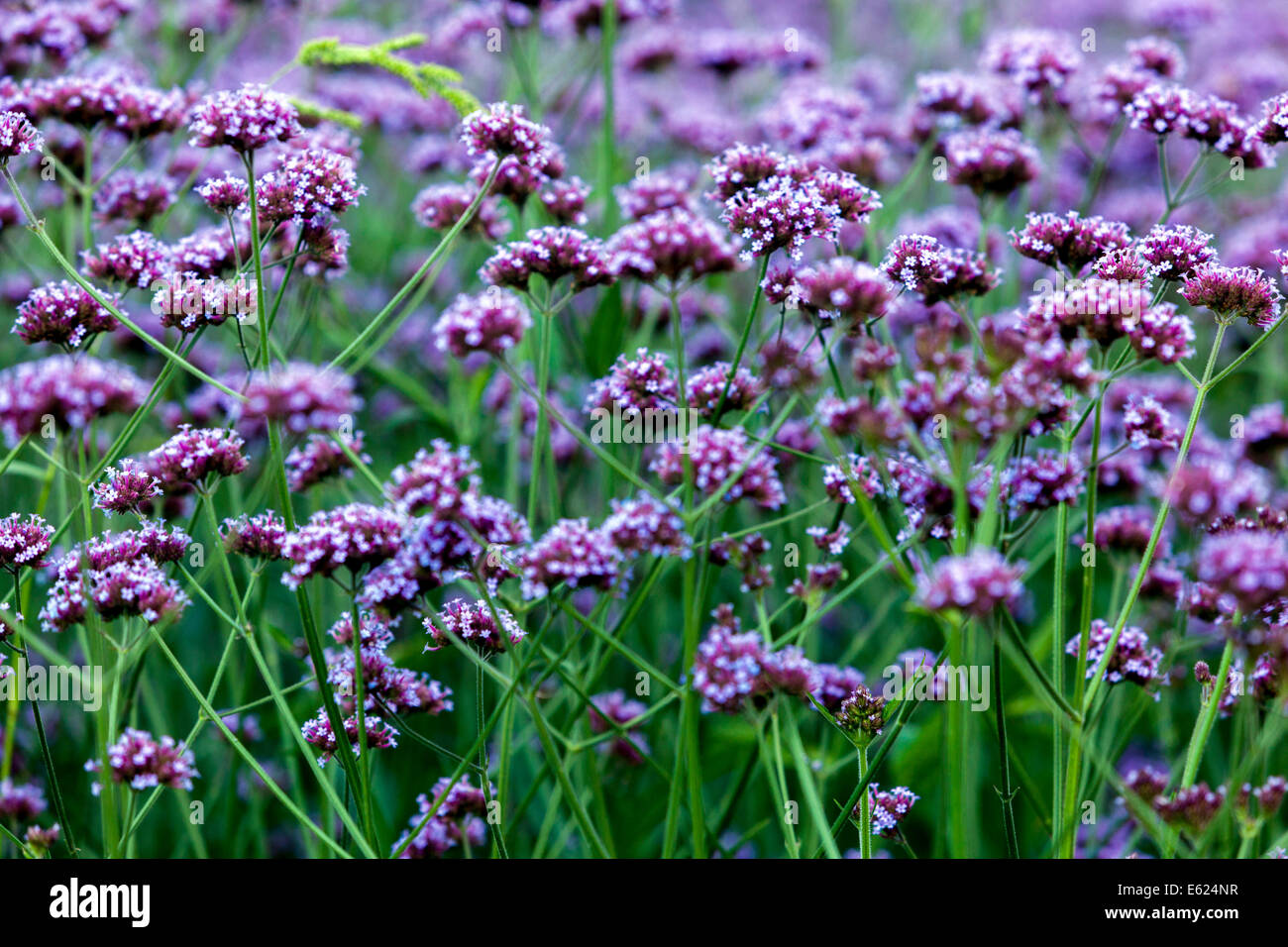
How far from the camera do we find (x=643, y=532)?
1.58 meters

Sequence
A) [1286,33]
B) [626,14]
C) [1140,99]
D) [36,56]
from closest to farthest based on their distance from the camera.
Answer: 1. [1140,99]
2. [36,56]
3. [626,14]
4. [1286,33]

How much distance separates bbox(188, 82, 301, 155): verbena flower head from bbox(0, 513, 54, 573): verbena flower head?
27.7 inches

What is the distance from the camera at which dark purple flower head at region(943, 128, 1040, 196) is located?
2561 mm

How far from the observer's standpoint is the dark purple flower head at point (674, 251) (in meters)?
1.67

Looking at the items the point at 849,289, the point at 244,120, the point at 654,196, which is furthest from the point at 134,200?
the point at 849,289

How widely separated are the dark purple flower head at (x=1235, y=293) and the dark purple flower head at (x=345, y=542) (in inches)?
54.4

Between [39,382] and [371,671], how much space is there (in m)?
0.68

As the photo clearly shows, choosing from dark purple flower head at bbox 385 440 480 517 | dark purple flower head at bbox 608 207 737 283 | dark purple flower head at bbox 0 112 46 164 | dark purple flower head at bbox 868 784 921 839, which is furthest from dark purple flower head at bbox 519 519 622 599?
dark purple flower head at bbox 0 112 46 164

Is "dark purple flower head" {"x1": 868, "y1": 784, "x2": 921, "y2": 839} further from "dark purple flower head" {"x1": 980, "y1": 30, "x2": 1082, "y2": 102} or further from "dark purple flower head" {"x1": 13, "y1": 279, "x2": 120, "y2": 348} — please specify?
"dark purple flower head" {"x1": 980, "y1": 30, "x2": 1082, "y2": 102}

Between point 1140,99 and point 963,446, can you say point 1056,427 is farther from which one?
point 1140,99

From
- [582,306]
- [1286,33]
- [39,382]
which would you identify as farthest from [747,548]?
[1286,33]

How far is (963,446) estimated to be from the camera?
1.53 m

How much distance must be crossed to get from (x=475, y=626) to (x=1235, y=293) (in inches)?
54.1

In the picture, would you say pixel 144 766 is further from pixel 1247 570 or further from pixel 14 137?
pixel 1247 570
